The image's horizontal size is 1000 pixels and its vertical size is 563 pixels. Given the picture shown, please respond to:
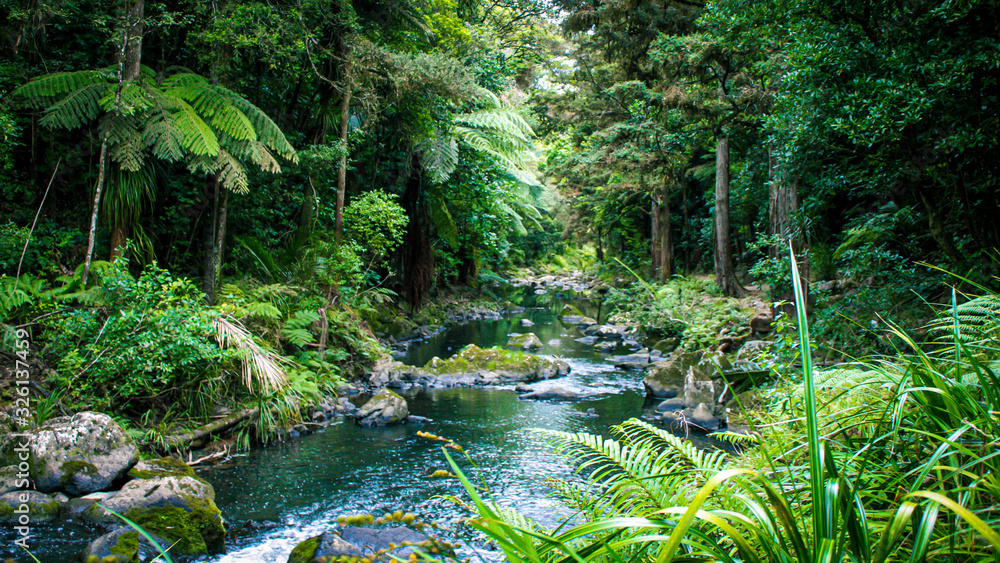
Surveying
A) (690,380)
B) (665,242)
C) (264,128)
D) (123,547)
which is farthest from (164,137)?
(665,242)

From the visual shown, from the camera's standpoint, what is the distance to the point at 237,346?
600 centimetres

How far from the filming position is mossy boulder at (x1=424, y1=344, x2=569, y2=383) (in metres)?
9.20

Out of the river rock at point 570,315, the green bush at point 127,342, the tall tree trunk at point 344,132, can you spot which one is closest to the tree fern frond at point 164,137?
the green bush at point 127,342

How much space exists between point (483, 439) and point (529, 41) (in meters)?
13.9

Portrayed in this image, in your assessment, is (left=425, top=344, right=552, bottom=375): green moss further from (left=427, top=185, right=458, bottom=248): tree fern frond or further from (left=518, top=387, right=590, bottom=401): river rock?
(left=427, top=185, right=458, bottom=248): tree fern frond

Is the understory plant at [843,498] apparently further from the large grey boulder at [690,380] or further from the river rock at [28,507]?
the large grey boulder at [690,380]

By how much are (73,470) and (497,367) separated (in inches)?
238

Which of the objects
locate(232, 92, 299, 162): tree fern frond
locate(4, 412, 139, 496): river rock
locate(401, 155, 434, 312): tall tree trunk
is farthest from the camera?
locate(401, 155, 434, 312): tall tree trunk

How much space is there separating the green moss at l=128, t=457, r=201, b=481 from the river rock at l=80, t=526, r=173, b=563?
26.1 inches

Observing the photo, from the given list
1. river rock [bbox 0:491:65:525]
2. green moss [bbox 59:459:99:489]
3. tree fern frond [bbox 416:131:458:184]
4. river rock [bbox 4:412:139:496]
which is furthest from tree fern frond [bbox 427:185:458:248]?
river rock [bbox 0:491:65:525]

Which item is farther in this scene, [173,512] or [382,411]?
[382,411]

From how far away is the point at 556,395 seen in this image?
8.20 m

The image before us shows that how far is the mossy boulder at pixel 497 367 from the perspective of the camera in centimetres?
920

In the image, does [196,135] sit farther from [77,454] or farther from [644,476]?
[644,476]
